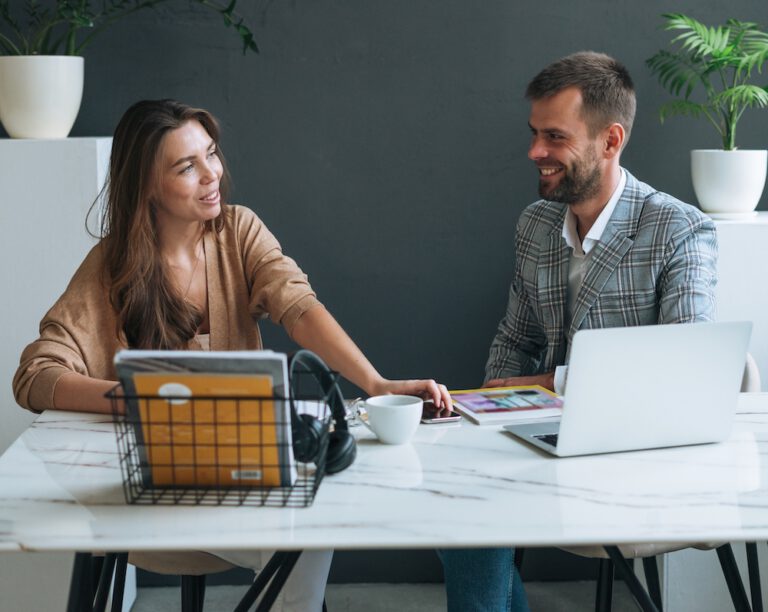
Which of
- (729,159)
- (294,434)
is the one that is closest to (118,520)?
(294,434)

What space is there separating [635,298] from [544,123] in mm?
488

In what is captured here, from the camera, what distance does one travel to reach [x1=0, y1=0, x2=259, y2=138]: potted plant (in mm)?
2510

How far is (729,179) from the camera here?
2.67m

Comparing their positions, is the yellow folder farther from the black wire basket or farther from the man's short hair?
the man's short hair

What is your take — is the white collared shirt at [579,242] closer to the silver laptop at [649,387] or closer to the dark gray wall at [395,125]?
the dark gray wall at [395,125]

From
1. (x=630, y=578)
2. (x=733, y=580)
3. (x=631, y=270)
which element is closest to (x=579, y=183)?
(x=631, y=270)

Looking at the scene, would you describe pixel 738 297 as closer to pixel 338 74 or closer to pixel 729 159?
pixel 729 159

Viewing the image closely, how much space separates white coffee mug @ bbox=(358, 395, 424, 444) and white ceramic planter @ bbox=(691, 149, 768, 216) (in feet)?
4.65

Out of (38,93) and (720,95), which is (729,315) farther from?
(38,93)

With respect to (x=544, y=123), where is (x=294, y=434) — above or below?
below

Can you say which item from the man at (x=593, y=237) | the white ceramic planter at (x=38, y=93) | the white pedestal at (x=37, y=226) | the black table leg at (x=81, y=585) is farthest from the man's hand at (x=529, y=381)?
the white ceramic planter at (x=38, y=93)

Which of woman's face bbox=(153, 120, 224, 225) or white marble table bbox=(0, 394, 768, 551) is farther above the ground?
woman's face bbox=(153, 120, 224, 225)

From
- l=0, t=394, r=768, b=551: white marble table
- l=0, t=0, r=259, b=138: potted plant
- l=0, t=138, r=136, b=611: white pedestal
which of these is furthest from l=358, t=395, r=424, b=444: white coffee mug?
l=0, t=0, r=259, b=138: potted plant

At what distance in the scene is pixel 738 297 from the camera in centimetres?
265
